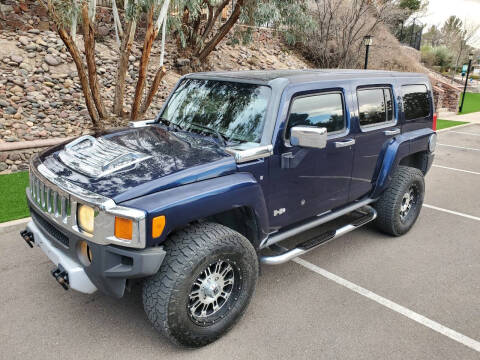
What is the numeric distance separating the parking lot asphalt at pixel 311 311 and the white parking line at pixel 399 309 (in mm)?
13

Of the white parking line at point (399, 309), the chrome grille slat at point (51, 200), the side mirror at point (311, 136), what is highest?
the side mirror at point (311, 136)

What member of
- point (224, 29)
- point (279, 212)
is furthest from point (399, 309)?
point (224, 29)

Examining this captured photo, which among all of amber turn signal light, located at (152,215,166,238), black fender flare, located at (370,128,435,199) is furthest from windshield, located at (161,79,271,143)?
black fender flare, located at (370,128,435,199)

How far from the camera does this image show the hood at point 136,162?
9.15 feet

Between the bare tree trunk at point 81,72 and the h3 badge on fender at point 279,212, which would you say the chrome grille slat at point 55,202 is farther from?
the bare tree trunk at point 81,72

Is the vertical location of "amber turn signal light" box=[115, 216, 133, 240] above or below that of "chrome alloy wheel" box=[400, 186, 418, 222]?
above

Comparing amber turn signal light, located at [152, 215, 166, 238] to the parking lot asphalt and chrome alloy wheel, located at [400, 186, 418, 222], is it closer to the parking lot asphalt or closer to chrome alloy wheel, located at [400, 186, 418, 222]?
the parking lot asphalt

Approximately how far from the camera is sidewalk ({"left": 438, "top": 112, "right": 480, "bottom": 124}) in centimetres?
1716

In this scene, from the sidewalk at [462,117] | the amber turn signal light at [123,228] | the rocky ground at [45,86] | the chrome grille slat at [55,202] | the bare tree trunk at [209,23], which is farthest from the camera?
the sidewalk at [462,117]

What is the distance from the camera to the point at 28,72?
9852 mm

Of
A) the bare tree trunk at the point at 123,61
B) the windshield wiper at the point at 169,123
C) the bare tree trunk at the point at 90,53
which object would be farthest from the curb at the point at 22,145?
the windshield wiper at the point at 169,123

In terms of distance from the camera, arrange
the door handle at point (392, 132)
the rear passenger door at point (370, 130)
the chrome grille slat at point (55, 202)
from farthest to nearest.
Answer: the door handle at point (392, 132) → the rear passenger door at point (370, 130) → the chrome grille slat at point (55, 202)

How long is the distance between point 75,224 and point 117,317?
1.05m

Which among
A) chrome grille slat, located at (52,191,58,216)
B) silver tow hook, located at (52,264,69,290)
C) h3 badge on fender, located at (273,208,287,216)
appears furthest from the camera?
h3 badge on fender, located at (273,208,287,216)
